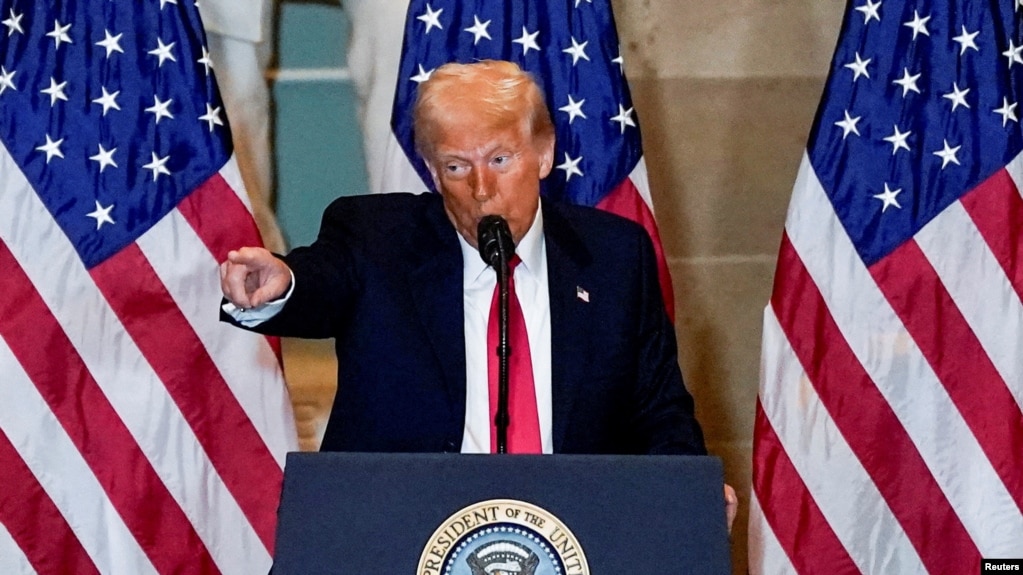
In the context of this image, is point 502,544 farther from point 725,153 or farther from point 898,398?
point 725,153

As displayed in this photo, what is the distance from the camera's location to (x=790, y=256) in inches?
132

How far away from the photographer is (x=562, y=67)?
3.30 meters

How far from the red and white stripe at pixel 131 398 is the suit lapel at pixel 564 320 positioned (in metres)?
1.13

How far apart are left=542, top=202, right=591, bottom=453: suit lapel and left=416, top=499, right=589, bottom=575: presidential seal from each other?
2.02 feet

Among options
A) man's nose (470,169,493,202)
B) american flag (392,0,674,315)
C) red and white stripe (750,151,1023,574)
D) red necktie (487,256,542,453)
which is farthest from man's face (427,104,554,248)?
red and white stripe (750,151,1023,574)

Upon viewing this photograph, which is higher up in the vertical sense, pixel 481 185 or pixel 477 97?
pixel 477 97

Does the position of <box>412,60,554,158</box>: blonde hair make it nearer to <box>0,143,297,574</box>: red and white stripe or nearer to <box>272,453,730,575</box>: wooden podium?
<box>272,453,730,575</box>: wooden podium

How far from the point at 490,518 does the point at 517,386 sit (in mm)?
671

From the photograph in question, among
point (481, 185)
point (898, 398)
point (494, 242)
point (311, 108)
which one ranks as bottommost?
A: point (898, 398)

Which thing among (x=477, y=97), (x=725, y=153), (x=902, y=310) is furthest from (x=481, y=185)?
(x=725, y=153)

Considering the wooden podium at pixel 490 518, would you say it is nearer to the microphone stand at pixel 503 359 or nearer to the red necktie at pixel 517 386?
the microphone stand at pixel 503 359

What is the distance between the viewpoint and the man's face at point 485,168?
2.16m

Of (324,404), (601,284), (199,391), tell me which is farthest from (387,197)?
(324,404)

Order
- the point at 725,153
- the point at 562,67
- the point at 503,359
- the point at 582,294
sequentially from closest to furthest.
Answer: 1. the point at 503,359
2. the point at 582,294
3. the point at 562,67
4. the point at 725,153
